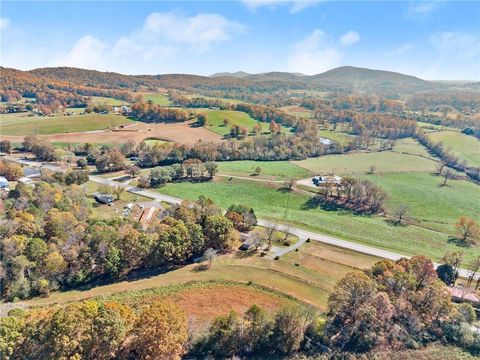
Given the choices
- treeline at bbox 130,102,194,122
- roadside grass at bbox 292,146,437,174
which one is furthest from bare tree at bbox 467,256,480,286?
treeline at bbox 130,102,194,122

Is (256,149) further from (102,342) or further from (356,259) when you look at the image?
(102,342)

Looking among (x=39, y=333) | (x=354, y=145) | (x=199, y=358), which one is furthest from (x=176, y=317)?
(x=354, y=145)

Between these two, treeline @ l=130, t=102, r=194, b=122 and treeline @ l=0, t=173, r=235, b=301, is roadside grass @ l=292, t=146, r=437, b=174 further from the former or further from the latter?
treeline @ l=130, t=102, r=194, b=122

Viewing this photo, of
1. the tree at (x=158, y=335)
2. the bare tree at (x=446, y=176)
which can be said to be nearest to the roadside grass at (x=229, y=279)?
the tree at (x=158, y=335)

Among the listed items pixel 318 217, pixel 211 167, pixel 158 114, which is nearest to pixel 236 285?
pixel 318 217

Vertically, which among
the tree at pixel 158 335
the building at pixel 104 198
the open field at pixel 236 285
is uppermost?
the tree at pixel 158 335

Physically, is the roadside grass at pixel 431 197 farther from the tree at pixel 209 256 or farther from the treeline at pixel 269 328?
the tree at pixel 209 256
